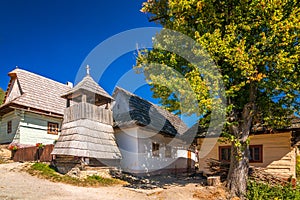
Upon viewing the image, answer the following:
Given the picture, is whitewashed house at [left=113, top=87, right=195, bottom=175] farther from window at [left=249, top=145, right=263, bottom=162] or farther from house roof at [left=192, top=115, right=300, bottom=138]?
window at [left=249, top=145, right=263, bottom=162]

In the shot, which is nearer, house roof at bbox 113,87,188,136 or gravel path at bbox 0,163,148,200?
gravel path at bbox 0,163,148,200

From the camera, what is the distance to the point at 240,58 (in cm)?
914

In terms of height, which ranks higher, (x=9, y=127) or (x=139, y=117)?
(x=139, y=117)

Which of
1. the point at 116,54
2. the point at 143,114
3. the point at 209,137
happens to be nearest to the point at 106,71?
the point at 116,54

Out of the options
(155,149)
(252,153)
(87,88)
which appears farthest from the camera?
(155,149)

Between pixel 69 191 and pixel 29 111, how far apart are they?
11499 mm

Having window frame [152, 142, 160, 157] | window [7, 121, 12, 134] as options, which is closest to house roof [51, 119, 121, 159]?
window frame [152, 142, 160, 157]

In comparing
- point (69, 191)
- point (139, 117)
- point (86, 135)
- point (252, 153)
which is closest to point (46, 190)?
point (69, 191)

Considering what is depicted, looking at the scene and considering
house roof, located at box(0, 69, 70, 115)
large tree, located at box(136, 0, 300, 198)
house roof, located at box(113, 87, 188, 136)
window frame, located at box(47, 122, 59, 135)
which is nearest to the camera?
large tree, located at box(136, 0, 300, 198)

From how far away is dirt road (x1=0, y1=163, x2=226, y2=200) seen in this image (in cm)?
911

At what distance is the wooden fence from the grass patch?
1.28m

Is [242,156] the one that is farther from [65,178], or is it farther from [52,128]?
[52,128]

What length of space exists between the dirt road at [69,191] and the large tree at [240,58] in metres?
2.27

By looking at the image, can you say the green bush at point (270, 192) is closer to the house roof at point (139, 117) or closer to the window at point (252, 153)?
the window at point (252, 153)
